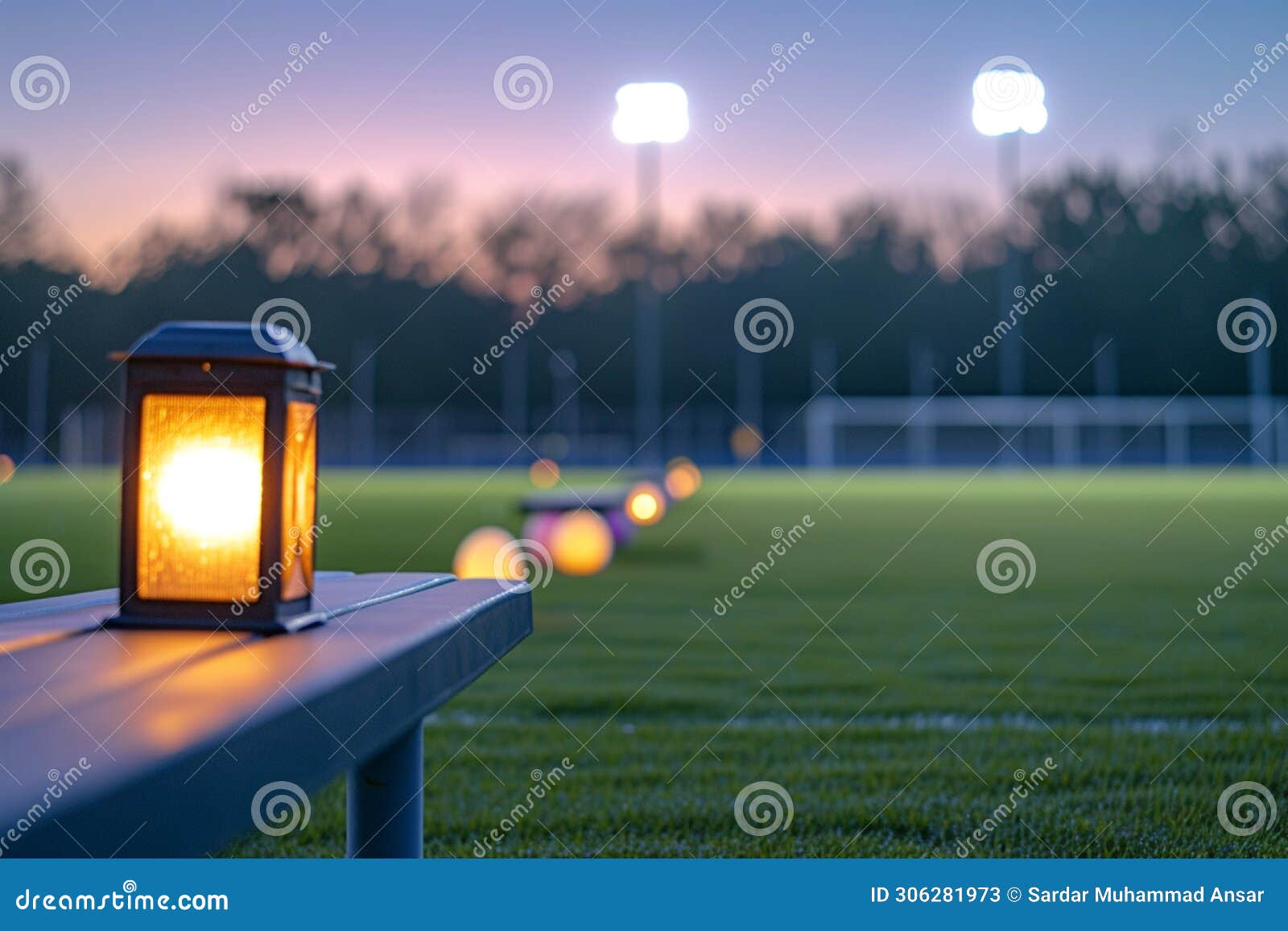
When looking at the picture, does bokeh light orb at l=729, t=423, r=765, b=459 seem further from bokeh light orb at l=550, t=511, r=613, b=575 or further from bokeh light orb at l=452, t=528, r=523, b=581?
bokeh light orb at l=452, t=528, r=523, b=581

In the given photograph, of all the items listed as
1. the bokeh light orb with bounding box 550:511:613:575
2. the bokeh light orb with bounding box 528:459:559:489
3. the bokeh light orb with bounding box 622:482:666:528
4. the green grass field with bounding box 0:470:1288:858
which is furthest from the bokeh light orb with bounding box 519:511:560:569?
the bokeh light orb with bounding box 528:459:559:489

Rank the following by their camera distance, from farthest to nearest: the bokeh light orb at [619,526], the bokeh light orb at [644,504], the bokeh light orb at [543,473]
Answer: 1. the bokeh light orb at [543,473]
2. the bokeh light orb at [644,504]
3. the bokeh light orb at [619,526]

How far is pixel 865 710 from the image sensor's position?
498 cm

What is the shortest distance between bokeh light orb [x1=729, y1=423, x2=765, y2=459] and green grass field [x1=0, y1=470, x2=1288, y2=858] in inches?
1725

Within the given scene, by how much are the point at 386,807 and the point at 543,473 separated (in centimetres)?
4430

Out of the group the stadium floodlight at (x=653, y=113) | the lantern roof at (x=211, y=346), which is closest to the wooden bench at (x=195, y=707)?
the lantern roof at (x=211, y=346)

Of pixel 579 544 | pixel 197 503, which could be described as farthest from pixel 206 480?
pixel 579 544

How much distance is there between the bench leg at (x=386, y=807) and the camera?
2018mm

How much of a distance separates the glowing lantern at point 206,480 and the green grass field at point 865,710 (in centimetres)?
166

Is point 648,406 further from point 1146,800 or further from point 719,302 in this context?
point 1146,800

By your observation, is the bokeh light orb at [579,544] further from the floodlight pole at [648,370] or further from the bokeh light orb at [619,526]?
the floodlight pole at [648,370]

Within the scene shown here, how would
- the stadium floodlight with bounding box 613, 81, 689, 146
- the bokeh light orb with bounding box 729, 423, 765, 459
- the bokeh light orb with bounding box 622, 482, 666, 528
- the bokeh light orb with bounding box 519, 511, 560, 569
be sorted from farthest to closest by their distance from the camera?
the bokeh light orb with bounding box 729, 423, 765, 459 → the stadium floodlight with bounding box 613, 81, 689, 146 → the bokeh light orb with bounding box 622, 482, 666, 528 → the bokeh light orb with bounding box 519, 511, 560, 569

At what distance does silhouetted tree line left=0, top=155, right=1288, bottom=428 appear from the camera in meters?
57.5

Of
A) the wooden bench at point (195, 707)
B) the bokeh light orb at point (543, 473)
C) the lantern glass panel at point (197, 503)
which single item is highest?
the bokeh light orb at point (543, 473)
